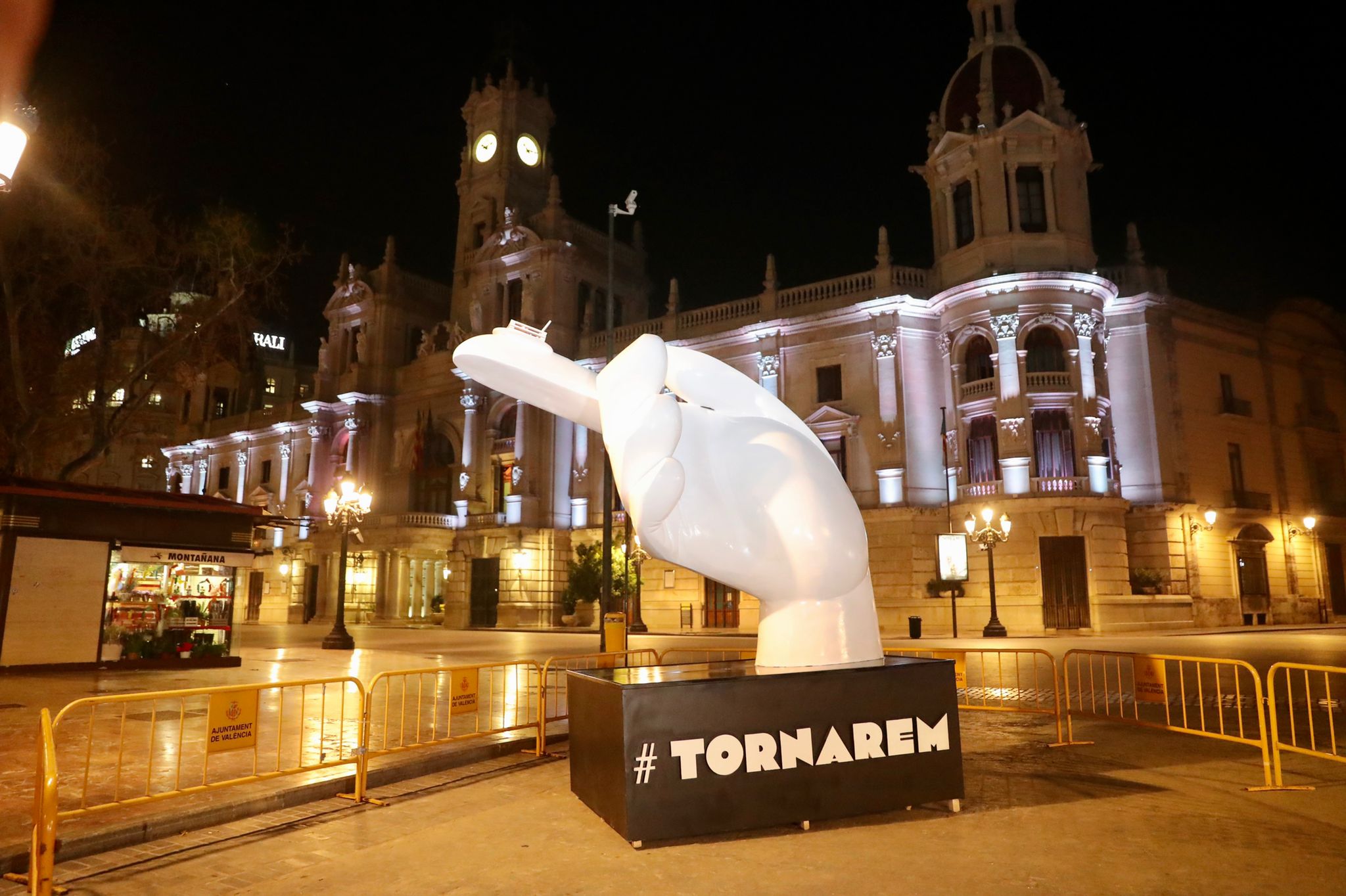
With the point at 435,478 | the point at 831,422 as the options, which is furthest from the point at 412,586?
the point at 831,422

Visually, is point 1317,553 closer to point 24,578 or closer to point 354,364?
point 24,578

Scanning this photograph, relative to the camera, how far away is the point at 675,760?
538 centimetres

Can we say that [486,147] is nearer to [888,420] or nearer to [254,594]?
[888,420]

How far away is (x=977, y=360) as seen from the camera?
31.2m

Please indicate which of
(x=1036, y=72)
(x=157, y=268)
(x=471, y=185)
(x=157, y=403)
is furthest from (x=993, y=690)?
(x=157, y=403)

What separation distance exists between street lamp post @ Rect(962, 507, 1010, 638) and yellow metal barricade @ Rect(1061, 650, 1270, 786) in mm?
10644

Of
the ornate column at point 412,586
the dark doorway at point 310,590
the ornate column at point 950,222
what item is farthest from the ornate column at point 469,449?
the ornate column at point 950,222

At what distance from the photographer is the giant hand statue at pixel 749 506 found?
18.9 ft

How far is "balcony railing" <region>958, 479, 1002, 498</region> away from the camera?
96.0 ft

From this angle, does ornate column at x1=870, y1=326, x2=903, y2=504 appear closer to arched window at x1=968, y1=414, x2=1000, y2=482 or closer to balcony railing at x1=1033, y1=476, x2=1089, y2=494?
arched window at x1=968, y1=414, x2=1000, y2=482

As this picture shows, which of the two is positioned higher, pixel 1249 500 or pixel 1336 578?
pixel 1249 500

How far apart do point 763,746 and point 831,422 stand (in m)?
28.5

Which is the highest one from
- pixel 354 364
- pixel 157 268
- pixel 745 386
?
pixel 354 364

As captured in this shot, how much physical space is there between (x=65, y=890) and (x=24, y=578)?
1357 cm
